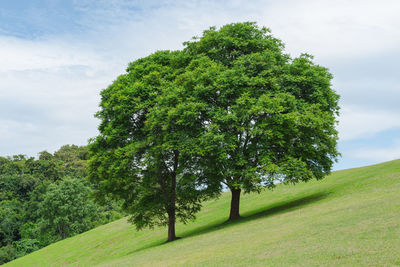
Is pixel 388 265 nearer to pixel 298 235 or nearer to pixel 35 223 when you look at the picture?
pixel 298 235

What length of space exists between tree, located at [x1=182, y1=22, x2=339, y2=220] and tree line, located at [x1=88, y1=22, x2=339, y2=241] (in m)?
0.09

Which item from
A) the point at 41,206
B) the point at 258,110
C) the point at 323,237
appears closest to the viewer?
the point at 323,237

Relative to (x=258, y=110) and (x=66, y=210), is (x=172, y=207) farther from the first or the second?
(x=66, y=210)

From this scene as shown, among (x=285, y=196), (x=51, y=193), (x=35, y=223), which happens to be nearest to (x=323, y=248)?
(x=285, y=196)

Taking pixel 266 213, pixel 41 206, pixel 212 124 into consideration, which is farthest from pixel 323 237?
pixel 41 206

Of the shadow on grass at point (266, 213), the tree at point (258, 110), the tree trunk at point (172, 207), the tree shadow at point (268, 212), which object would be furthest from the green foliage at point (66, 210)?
the tree at point (258, 110)

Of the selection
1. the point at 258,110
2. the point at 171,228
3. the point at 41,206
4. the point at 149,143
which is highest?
the point at 258,110

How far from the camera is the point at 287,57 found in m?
35.0

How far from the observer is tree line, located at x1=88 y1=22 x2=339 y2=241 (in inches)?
1137

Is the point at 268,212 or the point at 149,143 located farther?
the point at 268,212

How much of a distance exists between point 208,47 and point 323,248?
76.6 feet

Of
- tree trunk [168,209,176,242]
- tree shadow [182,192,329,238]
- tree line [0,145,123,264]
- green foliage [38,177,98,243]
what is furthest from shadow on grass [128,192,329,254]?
green foliage [38,177,98,243]

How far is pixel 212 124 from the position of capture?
93.1 ft

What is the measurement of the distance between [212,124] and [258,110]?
3692 mm
